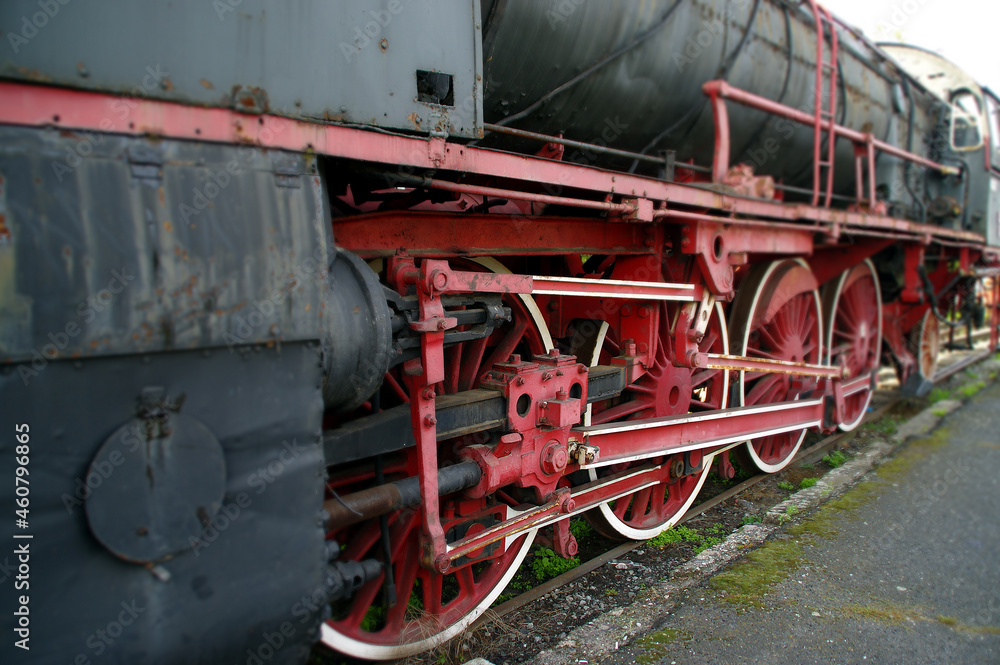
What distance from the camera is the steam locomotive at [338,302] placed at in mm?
1271

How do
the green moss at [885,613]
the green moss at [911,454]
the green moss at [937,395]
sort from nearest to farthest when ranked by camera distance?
1. the green moss at [885,613]
2. the green moss at [911,454]
3. the green moss at [937,395]

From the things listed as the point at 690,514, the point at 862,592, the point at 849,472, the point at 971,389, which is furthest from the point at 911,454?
the point at 971,389

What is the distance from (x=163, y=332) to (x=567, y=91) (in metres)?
2.17

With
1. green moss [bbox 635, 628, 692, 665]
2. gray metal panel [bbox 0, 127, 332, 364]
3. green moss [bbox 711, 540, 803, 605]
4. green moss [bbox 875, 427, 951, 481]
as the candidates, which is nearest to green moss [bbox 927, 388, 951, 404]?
green moss [bbox 875, 427, 951, 481]

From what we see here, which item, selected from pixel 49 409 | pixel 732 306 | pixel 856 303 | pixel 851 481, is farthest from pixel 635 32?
pixel 856 303

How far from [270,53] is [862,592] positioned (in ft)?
11.0

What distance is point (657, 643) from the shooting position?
2.52 meters

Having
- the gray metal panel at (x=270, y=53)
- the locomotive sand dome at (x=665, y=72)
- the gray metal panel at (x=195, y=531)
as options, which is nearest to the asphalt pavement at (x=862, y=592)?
the gray metal panel at (x=195, y=531)

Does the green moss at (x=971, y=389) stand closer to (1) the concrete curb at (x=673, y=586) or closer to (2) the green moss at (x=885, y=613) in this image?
(1) the concrete curb at (x=673, y=586)

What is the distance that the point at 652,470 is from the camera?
341cm

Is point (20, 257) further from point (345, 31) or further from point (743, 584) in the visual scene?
point (743, 584)

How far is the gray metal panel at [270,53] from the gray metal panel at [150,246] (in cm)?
13

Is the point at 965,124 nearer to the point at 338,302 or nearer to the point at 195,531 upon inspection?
the point at 338,302

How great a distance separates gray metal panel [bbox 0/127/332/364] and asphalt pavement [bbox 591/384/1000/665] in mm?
1930
